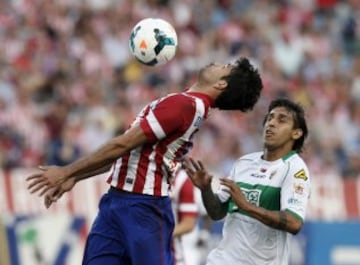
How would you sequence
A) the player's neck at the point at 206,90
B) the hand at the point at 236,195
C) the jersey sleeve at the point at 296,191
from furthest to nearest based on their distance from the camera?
1. the player's neck at the point at 206,90
2. the jersey sleeve at the point at 296,191
3. the hand at the point at 236,195

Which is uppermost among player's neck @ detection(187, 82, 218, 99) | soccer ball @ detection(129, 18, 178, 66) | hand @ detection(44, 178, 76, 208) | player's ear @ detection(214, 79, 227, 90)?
soccer ball @ detection(129, 18, 178, 66)

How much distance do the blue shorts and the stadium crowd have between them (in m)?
9.29

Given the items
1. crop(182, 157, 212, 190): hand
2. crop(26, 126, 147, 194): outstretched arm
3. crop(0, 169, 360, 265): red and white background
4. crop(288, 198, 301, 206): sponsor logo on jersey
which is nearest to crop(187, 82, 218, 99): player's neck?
crop(182, 157, 212, 190): hand

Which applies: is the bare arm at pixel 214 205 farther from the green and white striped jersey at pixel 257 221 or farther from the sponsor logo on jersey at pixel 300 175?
the sponsor logo on jersey at pixel 300 175

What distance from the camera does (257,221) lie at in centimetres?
980

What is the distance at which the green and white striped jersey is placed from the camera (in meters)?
9.75

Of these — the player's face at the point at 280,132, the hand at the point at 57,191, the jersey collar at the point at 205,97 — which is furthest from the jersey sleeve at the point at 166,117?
the player's face at the point at 280,132

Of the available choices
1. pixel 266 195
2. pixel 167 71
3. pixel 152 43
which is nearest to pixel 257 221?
pixel 266 195

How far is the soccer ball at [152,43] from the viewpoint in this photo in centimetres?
977

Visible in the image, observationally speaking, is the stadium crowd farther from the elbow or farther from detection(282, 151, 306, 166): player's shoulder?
the elbow

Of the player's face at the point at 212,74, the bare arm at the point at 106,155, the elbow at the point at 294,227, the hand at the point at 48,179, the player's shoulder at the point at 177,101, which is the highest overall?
the player's face at the point at 212,74

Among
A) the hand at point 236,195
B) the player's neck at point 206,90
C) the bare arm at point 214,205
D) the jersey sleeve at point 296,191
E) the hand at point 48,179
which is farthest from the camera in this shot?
the bare arm at point 214,205

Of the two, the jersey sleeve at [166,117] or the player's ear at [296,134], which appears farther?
the player's ear at [296,134]

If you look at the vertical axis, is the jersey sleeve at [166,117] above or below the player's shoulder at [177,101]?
below
